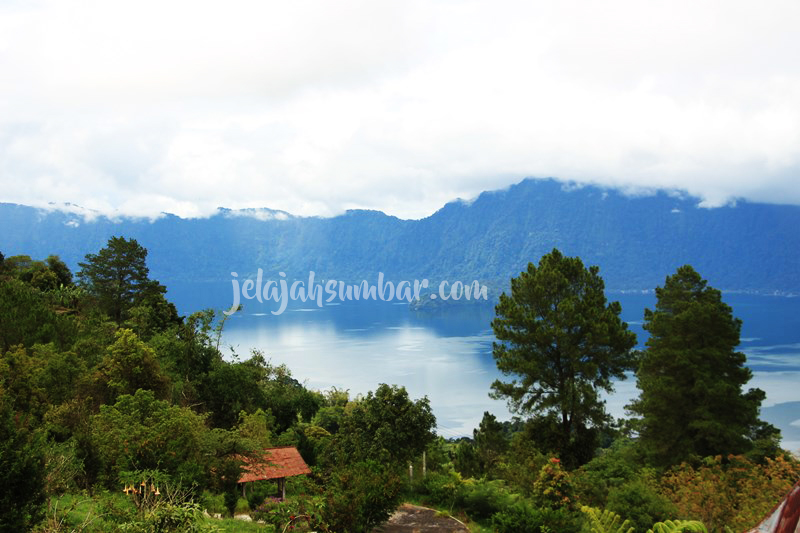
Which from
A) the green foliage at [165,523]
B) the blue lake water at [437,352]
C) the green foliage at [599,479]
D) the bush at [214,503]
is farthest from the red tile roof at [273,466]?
the blue lake water at [437,352]

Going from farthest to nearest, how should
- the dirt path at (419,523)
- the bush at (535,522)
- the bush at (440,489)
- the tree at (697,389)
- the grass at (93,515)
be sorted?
the tree at (697,389), the bush at (440,489), the dirt path at (419,523), the bush at (535,522), the grass at (93,515)

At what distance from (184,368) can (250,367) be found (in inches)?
138

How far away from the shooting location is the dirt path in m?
13.4

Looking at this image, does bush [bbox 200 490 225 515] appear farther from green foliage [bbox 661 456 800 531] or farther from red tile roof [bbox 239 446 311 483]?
green foliage [bbox 661 456 800 531]

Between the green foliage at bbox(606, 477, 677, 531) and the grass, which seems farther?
the green foliage at bbox(606, 477, 677, 531)

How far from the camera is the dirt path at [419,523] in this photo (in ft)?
43.9

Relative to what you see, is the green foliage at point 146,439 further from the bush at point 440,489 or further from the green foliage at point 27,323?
the green foliage at point 27,323

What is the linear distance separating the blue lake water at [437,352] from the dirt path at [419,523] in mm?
16564

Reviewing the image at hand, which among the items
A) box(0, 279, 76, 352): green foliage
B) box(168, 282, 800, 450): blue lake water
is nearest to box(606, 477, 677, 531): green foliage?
box(0, 279, 76, 352): green foliage

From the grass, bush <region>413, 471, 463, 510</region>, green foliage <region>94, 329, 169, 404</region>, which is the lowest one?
bush <region>413, 471, 463, 510</region>

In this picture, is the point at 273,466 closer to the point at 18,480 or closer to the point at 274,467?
the point at 274,467

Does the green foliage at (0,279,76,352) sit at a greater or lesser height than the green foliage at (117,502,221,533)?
greater

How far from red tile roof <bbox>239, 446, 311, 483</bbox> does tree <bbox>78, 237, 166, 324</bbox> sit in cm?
2022

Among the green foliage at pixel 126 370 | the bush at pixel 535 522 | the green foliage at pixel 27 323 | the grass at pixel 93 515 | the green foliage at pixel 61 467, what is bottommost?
the bush at pixel 535 522
